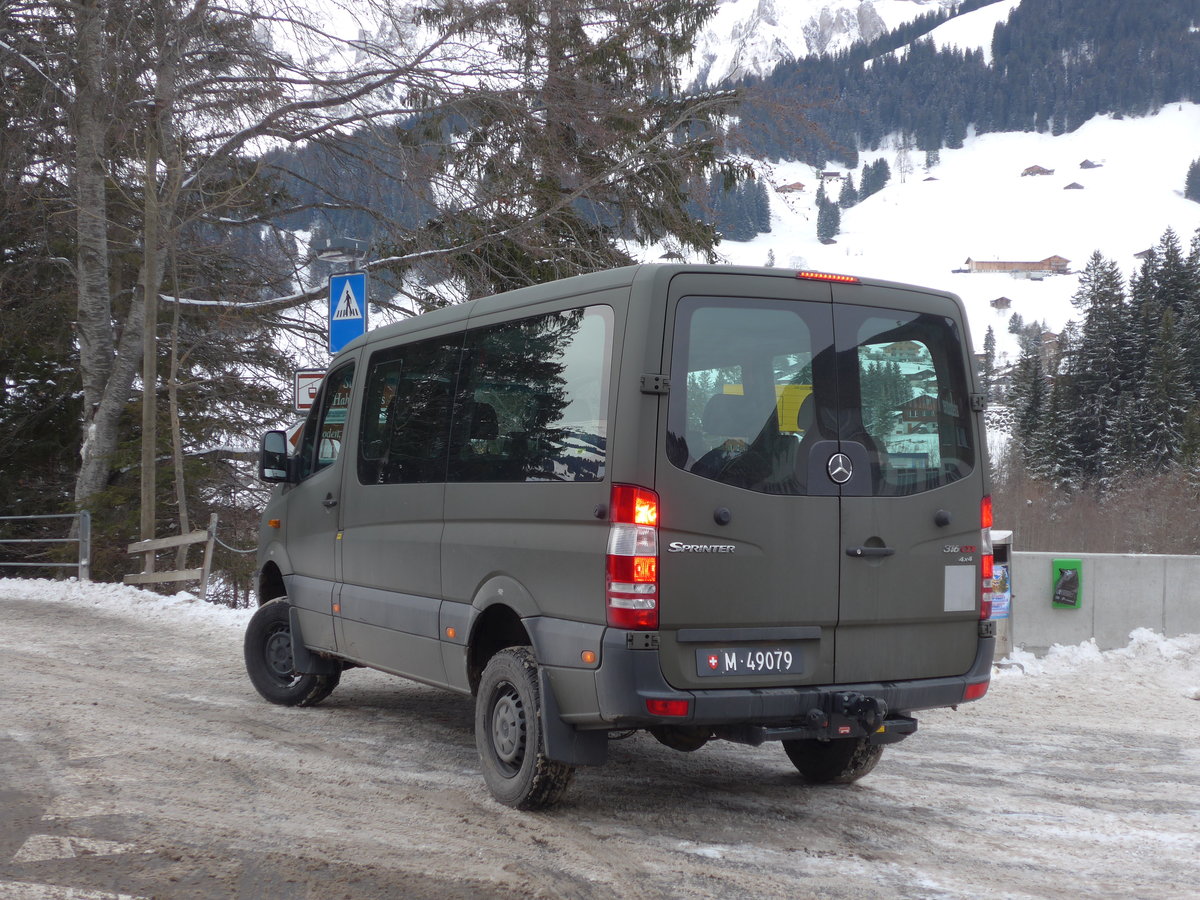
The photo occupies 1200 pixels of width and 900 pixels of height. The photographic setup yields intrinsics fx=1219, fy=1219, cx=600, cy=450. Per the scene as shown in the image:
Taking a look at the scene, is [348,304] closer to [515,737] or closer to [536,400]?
[536,400]

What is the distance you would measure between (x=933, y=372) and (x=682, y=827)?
233 centimetres

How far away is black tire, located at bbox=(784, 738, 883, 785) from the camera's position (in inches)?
242

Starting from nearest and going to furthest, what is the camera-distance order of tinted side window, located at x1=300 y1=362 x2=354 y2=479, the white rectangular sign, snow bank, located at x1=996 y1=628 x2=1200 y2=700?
tinted side window, located at x1=300 y1=362 x2=354 y2=479 → snow bank, located at x1=996 y1=628 x2=1200 y2=700 → the white rectangular sign

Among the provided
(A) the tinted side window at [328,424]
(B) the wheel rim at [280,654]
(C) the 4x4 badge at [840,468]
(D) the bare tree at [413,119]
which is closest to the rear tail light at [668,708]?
(C) the 4x4 badge at [840,468]

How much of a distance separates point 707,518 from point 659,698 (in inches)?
29.1


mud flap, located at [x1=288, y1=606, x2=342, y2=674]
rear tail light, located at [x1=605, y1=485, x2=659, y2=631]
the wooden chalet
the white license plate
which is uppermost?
the wooden chalet

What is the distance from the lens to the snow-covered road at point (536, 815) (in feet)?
14.9

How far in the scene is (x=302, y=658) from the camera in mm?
7977

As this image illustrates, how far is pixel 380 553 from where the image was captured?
22.6 feet

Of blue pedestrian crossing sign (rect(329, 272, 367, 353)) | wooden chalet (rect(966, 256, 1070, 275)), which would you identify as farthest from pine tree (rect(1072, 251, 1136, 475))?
wooden chalet (rect(966, 256, 1070, 275))

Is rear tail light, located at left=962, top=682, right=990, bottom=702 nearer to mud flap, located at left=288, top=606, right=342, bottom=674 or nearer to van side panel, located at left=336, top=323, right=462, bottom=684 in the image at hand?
van side panel, located at left=336, top=323, right=462, bottom=684

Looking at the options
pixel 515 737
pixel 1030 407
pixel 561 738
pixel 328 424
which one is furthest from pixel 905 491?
pixel 1030 407

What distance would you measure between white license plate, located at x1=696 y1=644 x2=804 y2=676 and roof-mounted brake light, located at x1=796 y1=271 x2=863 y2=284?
5.18 feet

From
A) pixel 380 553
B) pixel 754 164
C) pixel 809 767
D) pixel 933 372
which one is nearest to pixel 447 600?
pixel 380 553
